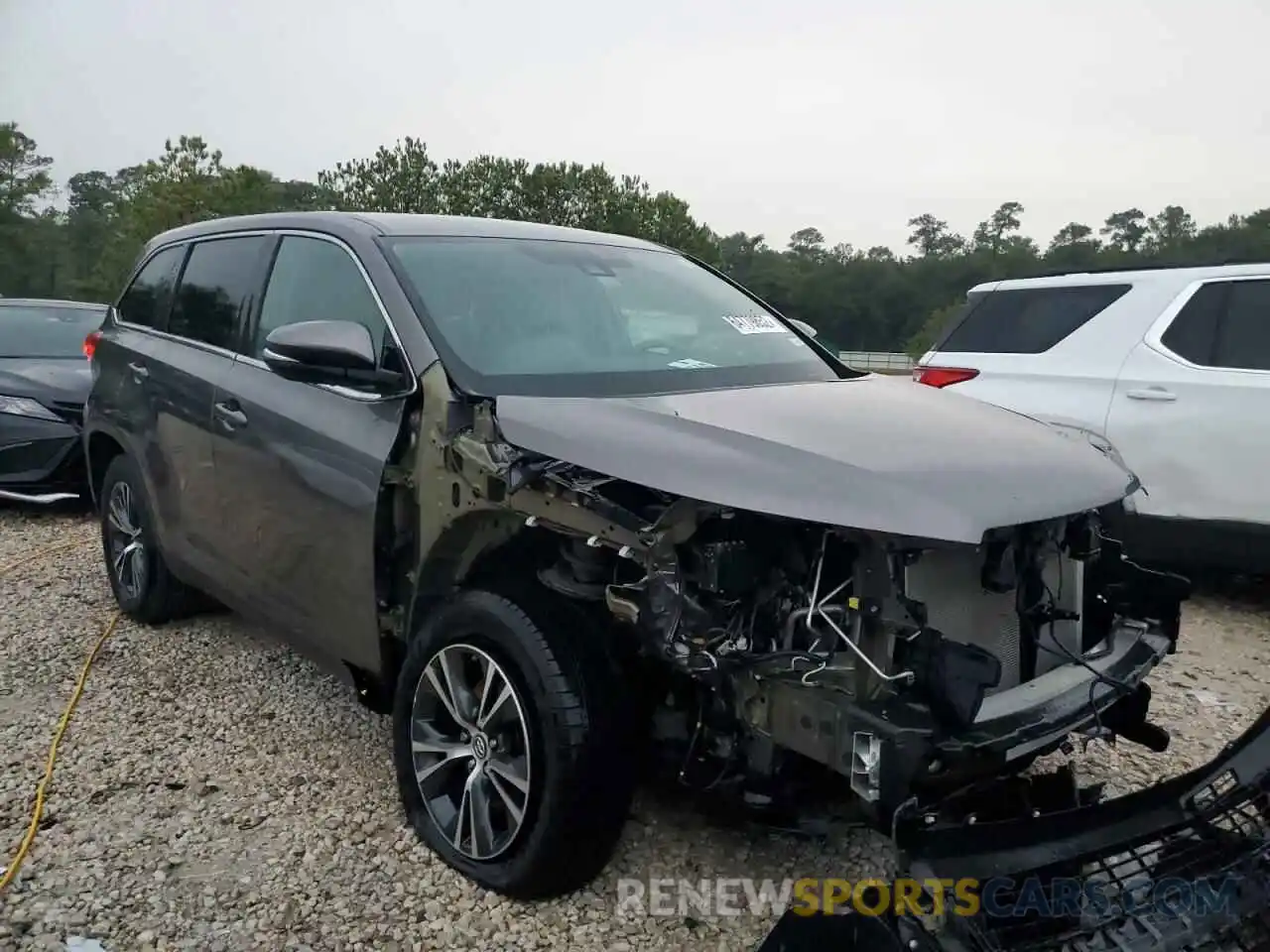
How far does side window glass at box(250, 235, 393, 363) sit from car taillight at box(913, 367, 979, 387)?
→ 11.9 feet

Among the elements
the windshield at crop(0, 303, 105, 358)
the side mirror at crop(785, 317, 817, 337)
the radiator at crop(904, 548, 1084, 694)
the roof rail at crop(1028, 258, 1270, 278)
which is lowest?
the radiator at crop(904, 548, 1084, 694)

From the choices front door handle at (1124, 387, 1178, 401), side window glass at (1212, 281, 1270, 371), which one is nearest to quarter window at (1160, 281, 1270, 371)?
side window glass at (1212, 281, 1270, 371)

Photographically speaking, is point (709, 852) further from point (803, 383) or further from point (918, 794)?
point (803, 383)

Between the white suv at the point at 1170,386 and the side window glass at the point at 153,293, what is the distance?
4226mm

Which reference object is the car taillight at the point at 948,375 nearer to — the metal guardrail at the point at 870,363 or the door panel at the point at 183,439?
the metal guardrail at the point at 870,363

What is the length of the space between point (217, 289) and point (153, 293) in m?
0.74

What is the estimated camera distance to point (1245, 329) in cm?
508

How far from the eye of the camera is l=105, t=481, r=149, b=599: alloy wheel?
466 cm

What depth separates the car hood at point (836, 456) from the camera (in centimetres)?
205

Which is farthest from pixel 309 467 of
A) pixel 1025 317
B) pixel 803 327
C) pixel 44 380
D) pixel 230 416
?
pixel 44 380

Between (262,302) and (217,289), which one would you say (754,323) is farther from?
(217,289)

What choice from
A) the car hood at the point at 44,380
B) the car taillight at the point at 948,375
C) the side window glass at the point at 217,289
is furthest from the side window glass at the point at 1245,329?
the car hood at the point at 44,380

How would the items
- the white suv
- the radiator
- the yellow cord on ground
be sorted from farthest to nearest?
the white suv → the yellow cord on ground → the radiator

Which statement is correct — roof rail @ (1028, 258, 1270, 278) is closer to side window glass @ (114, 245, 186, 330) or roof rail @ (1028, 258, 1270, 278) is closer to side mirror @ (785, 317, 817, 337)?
side mirror @ (785, 317, 817, 337)
